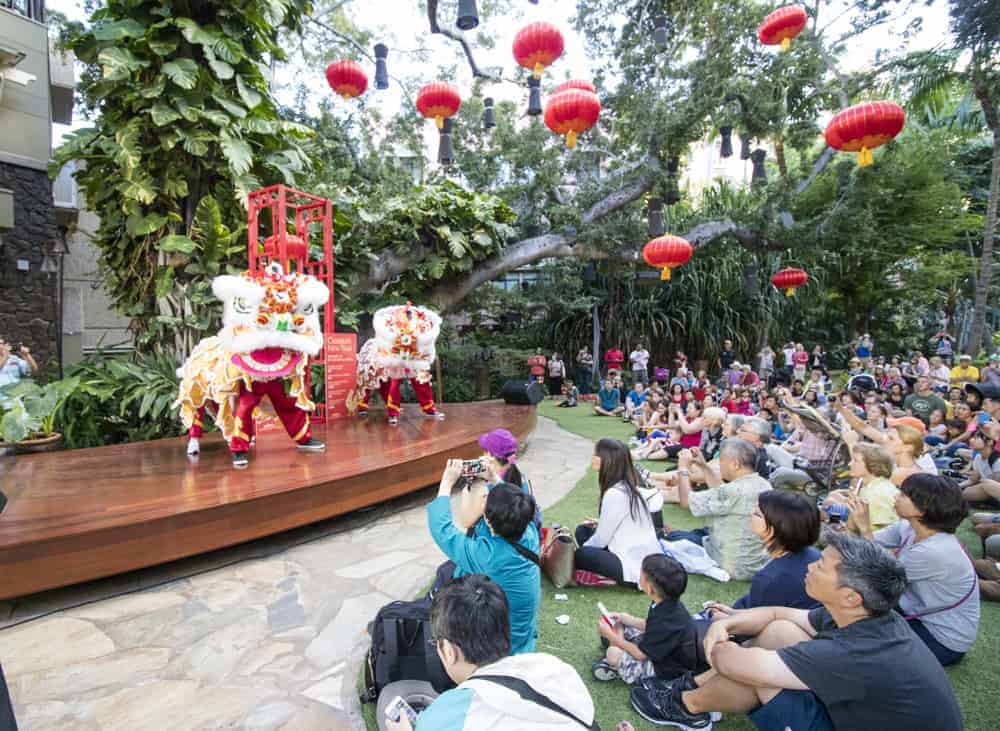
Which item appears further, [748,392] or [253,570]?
[748,392]

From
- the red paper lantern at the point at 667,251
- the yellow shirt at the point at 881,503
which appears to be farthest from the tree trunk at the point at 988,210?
the yellow shirt at the point at 881,503

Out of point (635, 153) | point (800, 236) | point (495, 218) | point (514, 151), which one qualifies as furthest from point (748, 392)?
point (514, 151)

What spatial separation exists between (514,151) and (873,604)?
9.64m

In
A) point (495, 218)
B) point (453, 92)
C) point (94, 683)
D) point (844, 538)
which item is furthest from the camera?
point (495, 218)

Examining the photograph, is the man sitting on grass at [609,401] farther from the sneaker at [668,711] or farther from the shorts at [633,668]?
the sneaker at [668,711]

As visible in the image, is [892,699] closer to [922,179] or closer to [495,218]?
[495,218]

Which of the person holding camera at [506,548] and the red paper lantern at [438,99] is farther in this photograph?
the red paper lantern at [438,99]

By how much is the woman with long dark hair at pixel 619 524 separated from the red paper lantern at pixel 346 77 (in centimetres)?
648

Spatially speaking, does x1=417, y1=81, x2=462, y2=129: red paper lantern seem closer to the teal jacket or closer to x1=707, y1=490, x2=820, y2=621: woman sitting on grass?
the teal jacket

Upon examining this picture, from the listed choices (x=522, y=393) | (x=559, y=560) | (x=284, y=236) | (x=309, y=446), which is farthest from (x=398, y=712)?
(x=522, y=393)

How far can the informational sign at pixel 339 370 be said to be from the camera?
6.17 meters

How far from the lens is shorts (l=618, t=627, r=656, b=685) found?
2.24 metres

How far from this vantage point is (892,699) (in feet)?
4.75

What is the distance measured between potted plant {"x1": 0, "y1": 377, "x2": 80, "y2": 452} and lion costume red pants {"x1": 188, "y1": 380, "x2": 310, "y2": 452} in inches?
57.7
